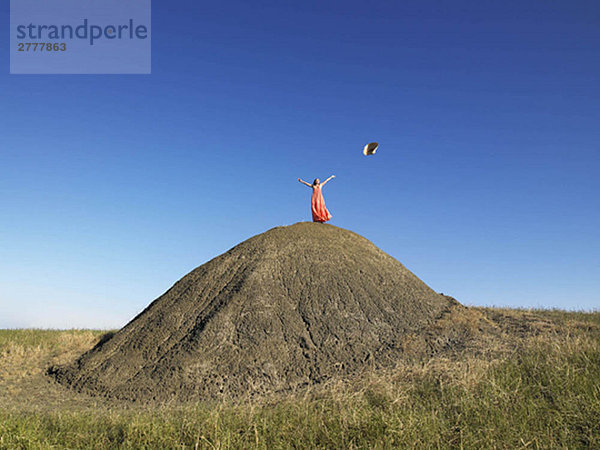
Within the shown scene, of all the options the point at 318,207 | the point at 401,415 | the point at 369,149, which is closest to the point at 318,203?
the point at 318,207

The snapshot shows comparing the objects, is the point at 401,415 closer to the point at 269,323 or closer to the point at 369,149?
the point at 269,323

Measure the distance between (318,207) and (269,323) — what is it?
5858mm

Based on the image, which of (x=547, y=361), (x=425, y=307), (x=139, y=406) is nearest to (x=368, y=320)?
(x=425, y=307)

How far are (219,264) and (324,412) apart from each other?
369 inches

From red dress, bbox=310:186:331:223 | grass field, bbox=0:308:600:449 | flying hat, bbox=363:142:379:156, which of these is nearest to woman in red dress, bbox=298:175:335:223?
red dress, bbox=310:186:331:223

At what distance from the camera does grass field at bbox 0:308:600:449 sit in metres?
7.17

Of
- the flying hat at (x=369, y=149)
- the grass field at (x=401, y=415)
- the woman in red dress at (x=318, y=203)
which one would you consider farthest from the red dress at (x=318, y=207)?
the grass field at (x=401, y=415)

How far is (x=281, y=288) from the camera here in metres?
14.9

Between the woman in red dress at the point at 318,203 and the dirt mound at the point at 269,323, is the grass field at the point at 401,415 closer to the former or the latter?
the dirt mound at the point at 269,323

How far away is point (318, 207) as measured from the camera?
1770 centimetres

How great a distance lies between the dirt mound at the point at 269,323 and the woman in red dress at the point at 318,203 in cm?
48

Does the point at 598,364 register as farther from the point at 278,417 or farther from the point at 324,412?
the point at 278,417

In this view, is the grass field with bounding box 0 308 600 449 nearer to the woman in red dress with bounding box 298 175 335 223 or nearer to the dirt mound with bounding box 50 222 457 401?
the dirt mound with bounding box 50 222 457 401

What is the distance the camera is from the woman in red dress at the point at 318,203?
685 inches
